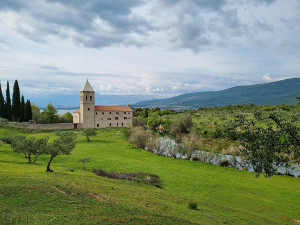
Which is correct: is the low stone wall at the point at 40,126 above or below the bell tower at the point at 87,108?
below

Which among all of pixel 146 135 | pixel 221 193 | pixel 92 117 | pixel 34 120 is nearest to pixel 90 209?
pixel 221 193

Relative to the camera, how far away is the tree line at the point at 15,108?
73250 mm

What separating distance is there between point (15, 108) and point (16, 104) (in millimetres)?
1343

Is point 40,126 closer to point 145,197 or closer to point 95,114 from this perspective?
point 95,114

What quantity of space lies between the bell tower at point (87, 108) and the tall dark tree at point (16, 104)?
63.0 ft

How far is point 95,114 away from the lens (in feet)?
271

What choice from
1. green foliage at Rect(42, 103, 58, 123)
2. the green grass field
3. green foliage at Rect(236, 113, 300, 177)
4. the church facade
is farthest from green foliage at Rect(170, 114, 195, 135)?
green foliage at Rect(236, 113, 300, 177)

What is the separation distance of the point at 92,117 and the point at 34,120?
65.8 feet

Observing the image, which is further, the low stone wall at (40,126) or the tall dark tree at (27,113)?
the tall dark tree at (27,113)

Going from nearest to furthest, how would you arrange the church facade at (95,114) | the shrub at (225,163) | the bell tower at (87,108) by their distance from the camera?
the shrub at (225,163), the bell tower at (87,108), the church facade at (95,114)

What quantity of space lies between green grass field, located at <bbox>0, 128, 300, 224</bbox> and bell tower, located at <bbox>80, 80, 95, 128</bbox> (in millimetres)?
41175

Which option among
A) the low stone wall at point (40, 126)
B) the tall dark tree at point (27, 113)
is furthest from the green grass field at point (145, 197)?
the tall dark tree at point (27, 113)

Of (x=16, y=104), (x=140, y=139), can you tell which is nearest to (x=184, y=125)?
(x=140, y=139)

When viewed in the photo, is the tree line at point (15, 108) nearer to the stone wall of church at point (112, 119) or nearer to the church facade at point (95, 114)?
the church facade at point (95, 114)
